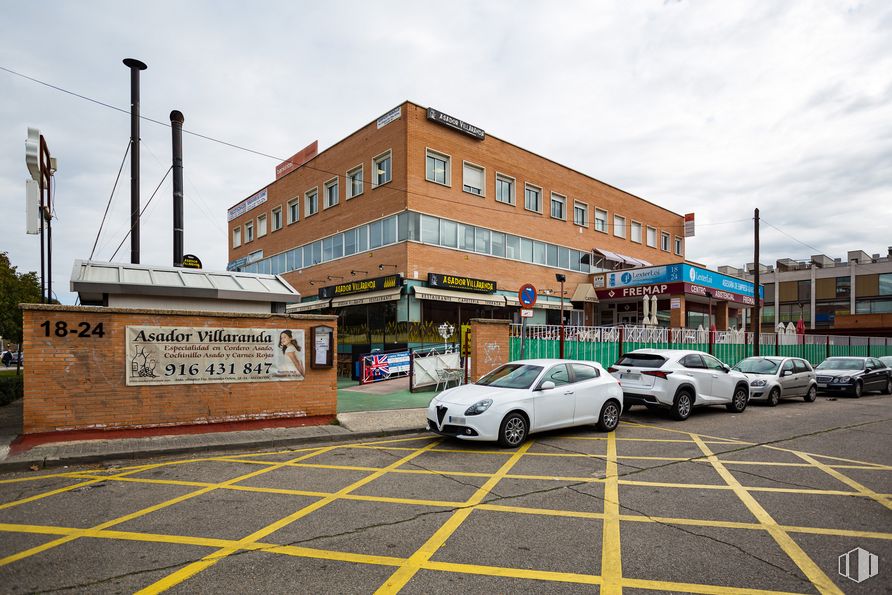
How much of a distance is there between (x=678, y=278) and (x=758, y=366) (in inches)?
466

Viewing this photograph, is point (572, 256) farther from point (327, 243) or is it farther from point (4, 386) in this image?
point (4, 386)

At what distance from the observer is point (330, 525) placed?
4910 millimetres

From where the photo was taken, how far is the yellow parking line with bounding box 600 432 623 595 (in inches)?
149

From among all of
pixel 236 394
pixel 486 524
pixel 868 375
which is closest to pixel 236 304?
pixel 236 394

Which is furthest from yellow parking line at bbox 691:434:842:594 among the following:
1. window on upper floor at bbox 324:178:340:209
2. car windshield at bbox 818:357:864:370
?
window on upper floor at bbox 324:178:340:209

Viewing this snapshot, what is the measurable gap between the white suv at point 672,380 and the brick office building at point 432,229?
39.1 feet

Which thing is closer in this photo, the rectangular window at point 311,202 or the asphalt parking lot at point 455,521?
the asphalt parking lot at point 455,521

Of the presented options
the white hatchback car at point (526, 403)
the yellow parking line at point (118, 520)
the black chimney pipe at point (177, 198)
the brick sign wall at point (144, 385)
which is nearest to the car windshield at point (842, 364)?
the white hatchback car at point (526, 403)

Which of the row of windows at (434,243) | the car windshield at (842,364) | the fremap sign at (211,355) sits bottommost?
the car windshield at (842,364)

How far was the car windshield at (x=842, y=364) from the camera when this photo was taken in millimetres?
18812

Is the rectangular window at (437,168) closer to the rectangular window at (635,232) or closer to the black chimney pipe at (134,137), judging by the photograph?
the black chimney pipe at (134,137)

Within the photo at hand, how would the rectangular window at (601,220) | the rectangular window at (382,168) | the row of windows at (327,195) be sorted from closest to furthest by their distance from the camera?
the rectangular window at (382,168)
the row of windows at (327,195)
the rectangular window at (601,220)

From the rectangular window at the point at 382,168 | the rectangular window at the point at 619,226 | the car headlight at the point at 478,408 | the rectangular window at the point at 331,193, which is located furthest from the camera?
the rectangular window at the point at 619,226

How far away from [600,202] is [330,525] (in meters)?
33.5
